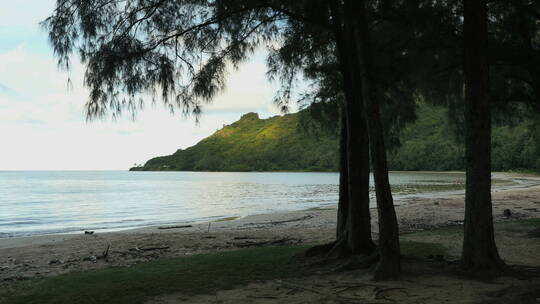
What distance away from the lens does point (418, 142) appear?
358 ft

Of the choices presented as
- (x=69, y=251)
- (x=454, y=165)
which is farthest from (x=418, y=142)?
(x=69, y=251)

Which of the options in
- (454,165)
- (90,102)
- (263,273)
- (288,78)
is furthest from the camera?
(454,165)

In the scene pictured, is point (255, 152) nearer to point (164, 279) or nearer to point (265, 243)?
point (265, 243)

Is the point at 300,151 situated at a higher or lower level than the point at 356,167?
higher

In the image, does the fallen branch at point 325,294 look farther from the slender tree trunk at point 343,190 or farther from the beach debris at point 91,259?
the beach debris at point 91,259

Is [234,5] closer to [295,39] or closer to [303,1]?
[303,1]

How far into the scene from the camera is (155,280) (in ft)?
22.8

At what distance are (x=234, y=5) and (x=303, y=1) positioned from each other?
1.27 meters

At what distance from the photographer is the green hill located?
454ft

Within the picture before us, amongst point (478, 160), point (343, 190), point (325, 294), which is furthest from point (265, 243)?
point (478, 160)

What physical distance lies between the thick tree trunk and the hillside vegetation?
58370 millimetres

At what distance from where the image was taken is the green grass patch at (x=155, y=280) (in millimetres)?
6113

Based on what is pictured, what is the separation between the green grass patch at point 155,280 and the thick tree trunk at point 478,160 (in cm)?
266

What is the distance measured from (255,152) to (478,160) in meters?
145
